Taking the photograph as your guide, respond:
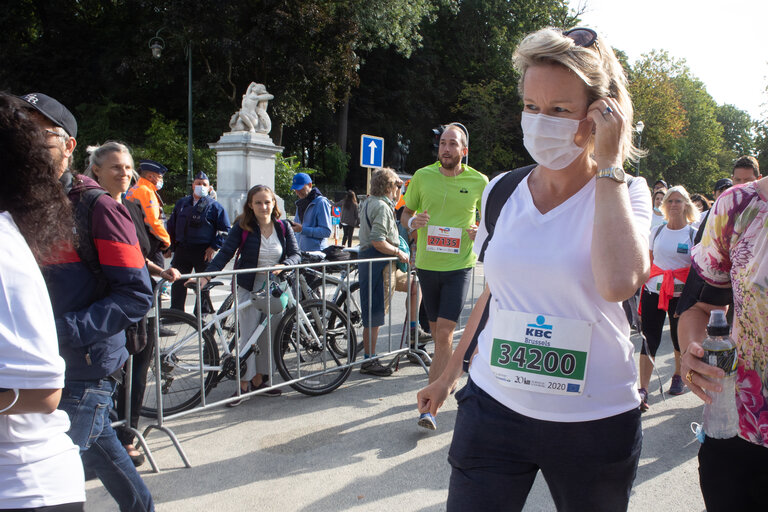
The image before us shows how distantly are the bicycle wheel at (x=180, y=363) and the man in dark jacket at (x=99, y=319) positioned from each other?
2012 millimetres

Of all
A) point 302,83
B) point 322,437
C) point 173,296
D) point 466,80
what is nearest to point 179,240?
point 173,296

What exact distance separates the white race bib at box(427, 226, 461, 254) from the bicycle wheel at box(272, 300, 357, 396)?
1.21 metres

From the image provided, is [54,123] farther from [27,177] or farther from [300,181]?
[300,181]

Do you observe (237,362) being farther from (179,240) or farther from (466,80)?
(466,80)

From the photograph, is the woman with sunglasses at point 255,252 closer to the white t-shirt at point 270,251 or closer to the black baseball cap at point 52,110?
the white t-shirt at point 270,251

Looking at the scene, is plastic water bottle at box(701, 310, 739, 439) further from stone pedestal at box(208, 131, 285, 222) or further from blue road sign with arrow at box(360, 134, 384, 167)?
stone pedestal at box(208, 131, 285, 222)

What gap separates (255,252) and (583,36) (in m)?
4.02

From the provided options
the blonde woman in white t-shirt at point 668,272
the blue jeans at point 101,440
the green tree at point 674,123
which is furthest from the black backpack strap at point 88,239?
the green tree at point 674,123

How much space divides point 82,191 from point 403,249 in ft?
→ 13.3

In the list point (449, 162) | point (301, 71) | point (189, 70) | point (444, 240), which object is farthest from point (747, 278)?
point (301, 71)

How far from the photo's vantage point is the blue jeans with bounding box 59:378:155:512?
7.89 ft

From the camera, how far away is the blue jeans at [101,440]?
2.41 m

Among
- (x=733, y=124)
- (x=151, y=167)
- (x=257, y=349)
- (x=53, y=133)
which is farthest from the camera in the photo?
(x=733, y=124)

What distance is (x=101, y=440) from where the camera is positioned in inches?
102
